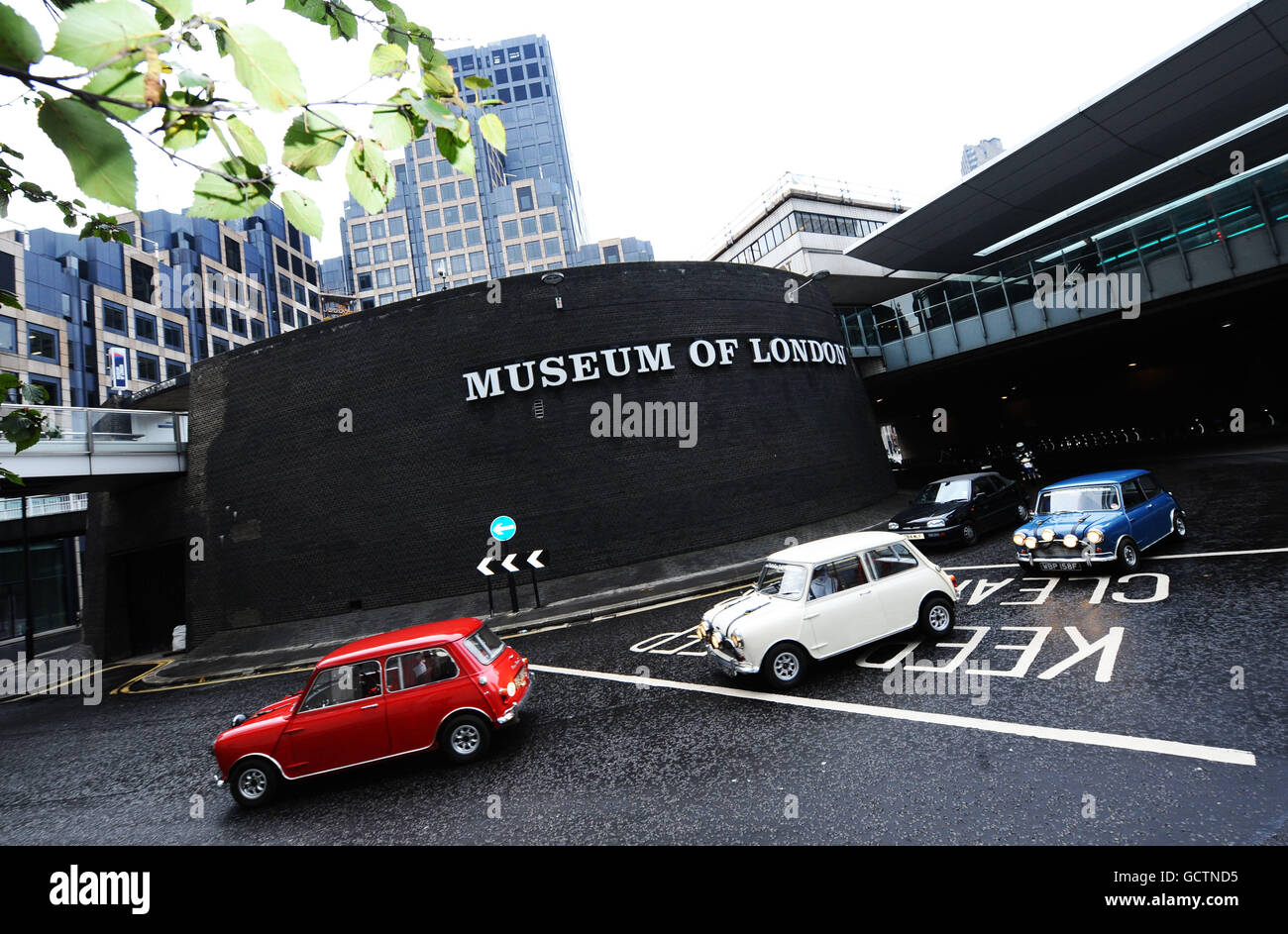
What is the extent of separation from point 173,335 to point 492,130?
2227 inches

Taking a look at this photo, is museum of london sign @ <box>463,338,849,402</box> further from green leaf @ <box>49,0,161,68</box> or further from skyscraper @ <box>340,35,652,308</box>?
skyscraper @ <box>340,35,652,308</box>

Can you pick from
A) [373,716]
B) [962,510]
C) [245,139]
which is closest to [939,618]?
[962,510]

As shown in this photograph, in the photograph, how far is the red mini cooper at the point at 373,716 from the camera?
22.1 ft

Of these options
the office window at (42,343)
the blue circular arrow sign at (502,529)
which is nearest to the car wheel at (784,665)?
the blue circular arrow sign at (502,529)

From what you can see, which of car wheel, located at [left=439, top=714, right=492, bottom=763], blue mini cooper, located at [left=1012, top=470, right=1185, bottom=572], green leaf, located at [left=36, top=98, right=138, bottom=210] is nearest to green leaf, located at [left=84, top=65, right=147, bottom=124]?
green leaf, located at [left=36, top=98, right=138, bottom=210]

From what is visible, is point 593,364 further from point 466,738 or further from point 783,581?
point 466,738

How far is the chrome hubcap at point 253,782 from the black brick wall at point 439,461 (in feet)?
30.0

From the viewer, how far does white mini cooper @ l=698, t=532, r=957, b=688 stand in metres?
A: 7.59

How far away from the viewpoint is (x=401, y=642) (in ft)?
23.5

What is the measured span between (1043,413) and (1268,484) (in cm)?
2319

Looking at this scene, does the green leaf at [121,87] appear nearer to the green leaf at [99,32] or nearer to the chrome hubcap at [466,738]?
the green leaf at [99,32]

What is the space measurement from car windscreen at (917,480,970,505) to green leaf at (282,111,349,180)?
15.3 meters

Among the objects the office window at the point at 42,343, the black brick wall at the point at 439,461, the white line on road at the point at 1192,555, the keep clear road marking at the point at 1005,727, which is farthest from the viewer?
the office window at the point at 42,343
